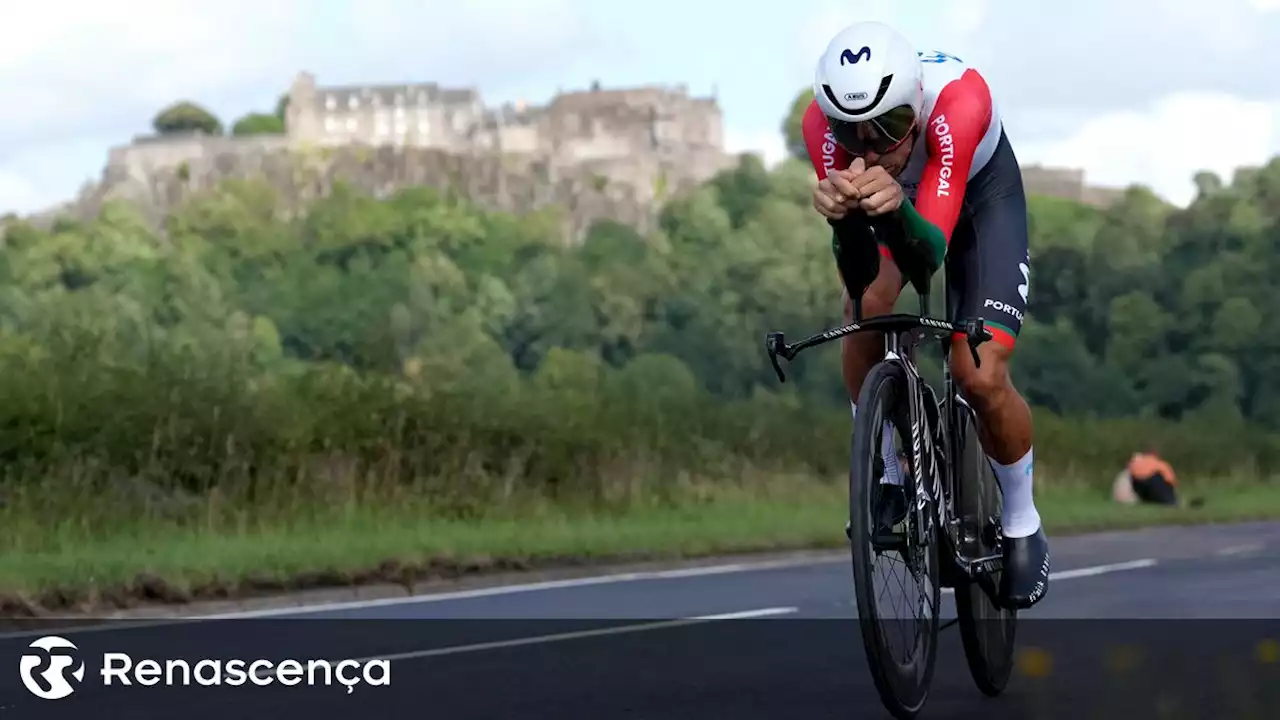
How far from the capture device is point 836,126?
7.31 m

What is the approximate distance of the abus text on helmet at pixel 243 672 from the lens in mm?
8445

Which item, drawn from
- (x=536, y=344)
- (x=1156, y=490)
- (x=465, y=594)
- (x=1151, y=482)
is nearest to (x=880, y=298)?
(x=465, y=594)

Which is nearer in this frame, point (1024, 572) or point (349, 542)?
point (1024, 572)

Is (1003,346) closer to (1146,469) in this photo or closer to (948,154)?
(948,154)

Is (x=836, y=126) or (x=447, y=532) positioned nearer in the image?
(x=836, y=126)

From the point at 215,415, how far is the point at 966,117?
13.4 meters

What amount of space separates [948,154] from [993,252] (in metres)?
0.59

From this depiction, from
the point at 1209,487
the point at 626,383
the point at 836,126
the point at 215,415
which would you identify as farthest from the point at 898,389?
the point at 1209,487

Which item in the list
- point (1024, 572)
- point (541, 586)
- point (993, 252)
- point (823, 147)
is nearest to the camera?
point (823, 147)

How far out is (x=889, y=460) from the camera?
7.29 meters

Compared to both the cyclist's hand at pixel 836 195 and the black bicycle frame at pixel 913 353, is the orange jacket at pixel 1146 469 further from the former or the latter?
the cyclist's hand at pixel 836 195

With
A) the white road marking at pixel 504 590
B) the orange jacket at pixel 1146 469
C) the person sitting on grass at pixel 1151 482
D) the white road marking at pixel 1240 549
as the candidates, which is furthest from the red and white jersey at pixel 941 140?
the orange jacket at pixel 1146 469

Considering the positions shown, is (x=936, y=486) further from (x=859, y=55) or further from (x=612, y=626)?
(x=612, y=626)

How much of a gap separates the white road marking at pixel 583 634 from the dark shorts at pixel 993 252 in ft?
8.14
